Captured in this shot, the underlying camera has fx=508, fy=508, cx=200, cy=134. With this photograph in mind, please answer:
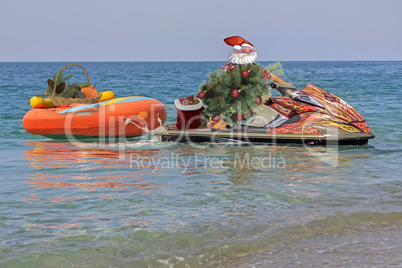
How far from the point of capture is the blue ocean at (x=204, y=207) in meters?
3.99

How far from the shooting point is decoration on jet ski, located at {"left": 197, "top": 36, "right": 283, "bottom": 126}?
8617 millimetres

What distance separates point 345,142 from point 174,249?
518 cm

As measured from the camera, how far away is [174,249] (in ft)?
13.5

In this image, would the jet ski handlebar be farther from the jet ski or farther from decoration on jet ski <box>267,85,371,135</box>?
decoration on jet ski <box>267,85,371,135</box>

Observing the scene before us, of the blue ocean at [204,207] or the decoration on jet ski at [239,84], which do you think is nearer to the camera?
the blue ocean at [204,207]
